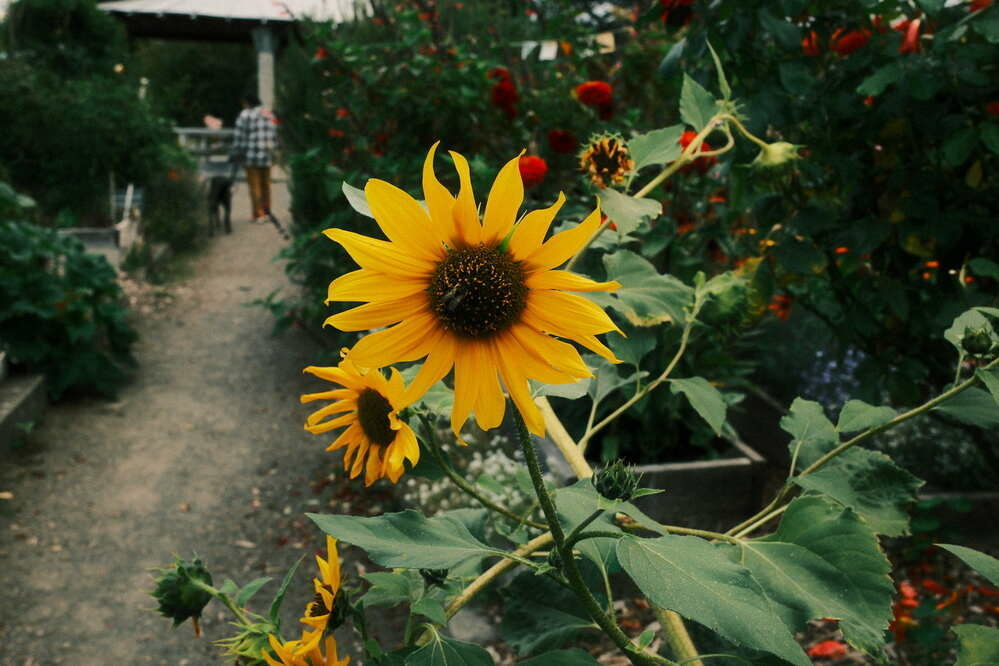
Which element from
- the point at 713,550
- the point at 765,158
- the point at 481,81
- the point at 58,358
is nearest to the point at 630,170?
the point at 765,158

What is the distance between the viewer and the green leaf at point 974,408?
87 cm

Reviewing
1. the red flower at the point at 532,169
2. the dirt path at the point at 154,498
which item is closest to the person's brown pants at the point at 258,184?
the dirt path at the point at 154,498

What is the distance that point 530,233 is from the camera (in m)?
0.65

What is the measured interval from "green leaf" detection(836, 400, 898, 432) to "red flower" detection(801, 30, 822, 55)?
1.19 m

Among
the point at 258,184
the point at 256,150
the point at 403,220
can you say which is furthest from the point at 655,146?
the point at 258,184

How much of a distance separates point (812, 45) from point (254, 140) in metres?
7.59

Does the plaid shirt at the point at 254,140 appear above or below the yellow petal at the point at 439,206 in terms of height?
below

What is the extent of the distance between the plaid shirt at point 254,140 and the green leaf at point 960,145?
25.6 feet

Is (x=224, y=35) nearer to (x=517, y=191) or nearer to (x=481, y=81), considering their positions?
(x=481, y=81)

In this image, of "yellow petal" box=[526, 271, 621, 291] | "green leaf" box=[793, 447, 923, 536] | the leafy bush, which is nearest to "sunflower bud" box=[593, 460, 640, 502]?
"yellow petal" box=[526, 271, 621, 291]

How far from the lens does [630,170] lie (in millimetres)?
1011

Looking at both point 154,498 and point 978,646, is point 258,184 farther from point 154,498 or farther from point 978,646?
point 978,646

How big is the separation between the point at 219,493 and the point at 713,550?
10.6 ft

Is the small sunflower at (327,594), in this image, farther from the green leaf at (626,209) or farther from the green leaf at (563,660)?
the green leaf at (626,209)
